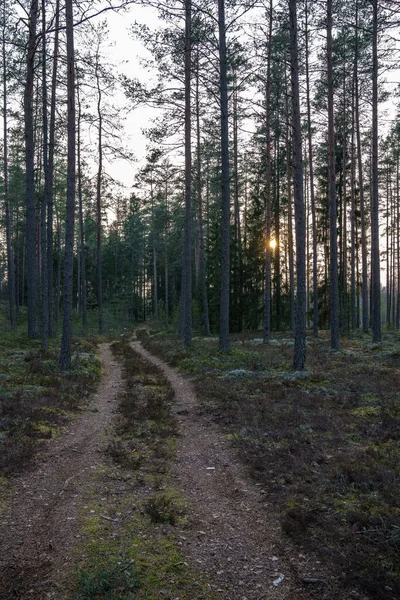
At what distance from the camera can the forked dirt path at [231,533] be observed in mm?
3477

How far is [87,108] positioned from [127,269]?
127 feet

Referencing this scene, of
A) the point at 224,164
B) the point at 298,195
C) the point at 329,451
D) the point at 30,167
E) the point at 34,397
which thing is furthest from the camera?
the point at 30,167

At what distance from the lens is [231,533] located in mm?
4285

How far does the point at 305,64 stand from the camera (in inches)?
791

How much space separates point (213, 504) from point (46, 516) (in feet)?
6.39

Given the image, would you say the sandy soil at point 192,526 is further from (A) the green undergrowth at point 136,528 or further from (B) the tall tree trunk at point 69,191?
(B) the tall tree trunk at point 69,191

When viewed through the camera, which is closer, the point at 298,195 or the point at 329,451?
the point at 329,451

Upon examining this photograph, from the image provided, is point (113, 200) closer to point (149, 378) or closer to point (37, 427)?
point (149, 378)

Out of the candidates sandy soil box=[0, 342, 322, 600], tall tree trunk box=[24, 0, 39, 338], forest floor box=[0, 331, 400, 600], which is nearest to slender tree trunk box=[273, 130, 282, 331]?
tall tree trunk box=[24, 0, 39, 338]

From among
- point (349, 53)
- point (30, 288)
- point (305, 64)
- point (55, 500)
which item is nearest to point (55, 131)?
point (30, 288)

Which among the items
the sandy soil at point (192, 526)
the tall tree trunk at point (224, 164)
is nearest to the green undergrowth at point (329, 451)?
the sandy soil at point (192, 526)

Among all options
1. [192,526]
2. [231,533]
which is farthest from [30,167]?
[231,533]

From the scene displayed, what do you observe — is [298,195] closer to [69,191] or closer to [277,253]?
[69,191]

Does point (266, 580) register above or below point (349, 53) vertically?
below
